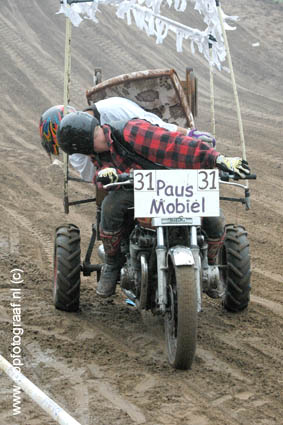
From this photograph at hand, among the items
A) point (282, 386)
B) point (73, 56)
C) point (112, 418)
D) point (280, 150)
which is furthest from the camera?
point (73, 56)

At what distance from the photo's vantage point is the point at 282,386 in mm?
4617

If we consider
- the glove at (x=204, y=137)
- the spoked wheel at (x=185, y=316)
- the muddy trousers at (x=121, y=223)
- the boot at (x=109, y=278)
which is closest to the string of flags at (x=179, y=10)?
the glove at (x=204, y=137)

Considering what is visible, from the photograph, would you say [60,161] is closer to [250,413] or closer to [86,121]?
[86,121]

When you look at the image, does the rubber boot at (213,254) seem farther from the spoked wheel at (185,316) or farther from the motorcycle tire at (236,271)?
the spoked wheel at (185,316)

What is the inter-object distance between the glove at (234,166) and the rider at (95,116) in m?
0.93

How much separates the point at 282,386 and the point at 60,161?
857 centimetres

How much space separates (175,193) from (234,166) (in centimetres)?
46

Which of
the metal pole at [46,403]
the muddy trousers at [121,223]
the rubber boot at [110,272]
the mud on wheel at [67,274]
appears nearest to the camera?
the metal pole at [46,403]

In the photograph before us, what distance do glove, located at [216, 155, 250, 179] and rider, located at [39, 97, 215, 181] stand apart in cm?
93

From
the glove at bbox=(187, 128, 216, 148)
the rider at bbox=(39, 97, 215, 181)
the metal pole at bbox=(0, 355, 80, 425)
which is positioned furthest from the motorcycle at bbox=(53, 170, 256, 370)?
the metal pole at bbox=(0, 355, 80, 425)

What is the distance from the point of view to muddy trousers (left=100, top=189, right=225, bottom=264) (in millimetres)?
5484

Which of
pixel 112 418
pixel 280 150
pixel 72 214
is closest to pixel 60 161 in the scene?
pixel 72 214

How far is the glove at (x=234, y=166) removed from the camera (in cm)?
514

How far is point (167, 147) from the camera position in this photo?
5332 mm
